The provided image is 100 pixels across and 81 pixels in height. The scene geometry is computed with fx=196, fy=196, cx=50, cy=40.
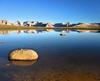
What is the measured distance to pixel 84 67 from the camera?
22.1 meters

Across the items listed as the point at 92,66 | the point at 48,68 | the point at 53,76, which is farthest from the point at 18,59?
the point at 92,66

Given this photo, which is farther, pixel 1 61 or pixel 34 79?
pixel 1 61

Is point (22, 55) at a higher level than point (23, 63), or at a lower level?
higher

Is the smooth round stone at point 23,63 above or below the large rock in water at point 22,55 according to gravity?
below

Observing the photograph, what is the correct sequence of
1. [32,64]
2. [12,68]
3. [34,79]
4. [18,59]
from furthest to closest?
[18,59], [32,64], [12,68], [34,79]

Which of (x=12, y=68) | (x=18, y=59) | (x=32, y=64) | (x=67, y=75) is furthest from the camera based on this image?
(x=18, y=59)

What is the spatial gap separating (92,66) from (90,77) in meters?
4.23

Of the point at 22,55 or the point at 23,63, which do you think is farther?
the point at 22,55

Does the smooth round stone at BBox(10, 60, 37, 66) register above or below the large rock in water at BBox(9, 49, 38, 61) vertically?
below

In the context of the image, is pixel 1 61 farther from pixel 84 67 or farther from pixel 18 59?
pixel 84 67

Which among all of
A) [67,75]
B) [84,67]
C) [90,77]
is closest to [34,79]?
[67,75]

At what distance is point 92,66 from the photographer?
888 inches

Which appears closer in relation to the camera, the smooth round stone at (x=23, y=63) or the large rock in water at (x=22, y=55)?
the smooth round stone at (x=23, y=63)

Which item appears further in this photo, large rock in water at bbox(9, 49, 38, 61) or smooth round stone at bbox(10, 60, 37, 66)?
large rock in water at bbox(9, 49, 38, 61)
